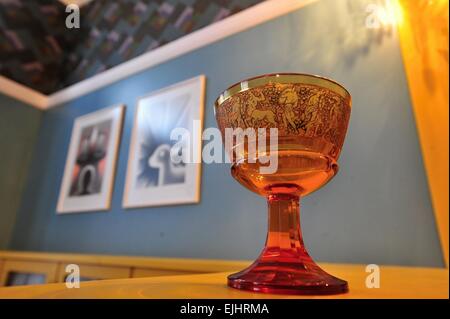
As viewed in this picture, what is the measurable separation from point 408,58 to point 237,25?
33.3 inches

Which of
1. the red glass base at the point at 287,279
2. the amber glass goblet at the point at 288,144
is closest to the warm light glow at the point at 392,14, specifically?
the amber glass goblet at the point at 288,144

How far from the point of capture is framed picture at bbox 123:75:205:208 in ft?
4.75

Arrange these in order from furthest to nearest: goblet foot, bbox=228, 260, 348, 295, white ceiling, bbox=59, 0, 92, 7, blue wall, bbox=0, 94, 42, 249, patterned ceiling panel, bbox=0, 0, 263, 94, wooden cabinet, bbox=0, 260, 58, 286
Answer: white ceiling, bbox=59, 0, 92, 7, blue wall, bbox=0, 94, 42, 249, patterned ceiling panel, bbox=0, 0, 263, 94, wooden cabinet, bbox=0, 260, 58, 286, goblet foot, bbox=228, 260, 348, 295

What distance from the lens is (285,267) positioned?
1.06ft

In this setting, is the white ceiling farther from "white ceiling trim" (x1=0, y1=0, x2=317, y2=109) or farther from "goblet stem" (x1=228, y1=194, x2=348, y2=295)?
"goblet stem" (x1=228, y1=194, x2=348, y2=295)

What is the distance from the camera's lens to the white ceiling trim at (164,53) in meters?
1.47

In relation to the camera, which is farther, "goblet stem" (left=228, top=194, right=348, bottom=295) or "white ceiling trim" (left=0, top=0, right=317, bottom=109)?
"white ceiling trim" (left=0, top=0, right=317, bottom=109)

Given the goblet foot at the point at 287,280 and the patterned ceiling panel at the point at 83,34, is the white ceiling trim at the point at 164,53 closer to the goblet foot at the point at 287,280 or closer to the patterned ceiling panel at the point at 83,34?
the patterned ceiling panel at the point at 83,34

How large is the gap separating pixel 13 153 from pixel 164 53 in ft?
4.50

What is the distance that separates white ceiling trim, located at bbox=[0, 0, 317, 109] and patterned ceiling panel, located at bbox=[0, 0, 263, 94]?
0.23ft

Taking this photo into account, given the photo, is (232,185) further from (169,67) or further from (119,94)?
(119,94)

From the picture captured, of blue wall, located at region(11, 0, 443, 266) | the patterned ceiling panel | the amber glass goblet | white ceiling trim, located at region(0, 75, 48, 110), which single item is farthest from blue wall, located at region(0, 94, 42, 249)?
the amber glass goblet

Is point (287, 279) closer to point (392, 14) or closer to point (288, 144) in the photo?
point (288, 144)
